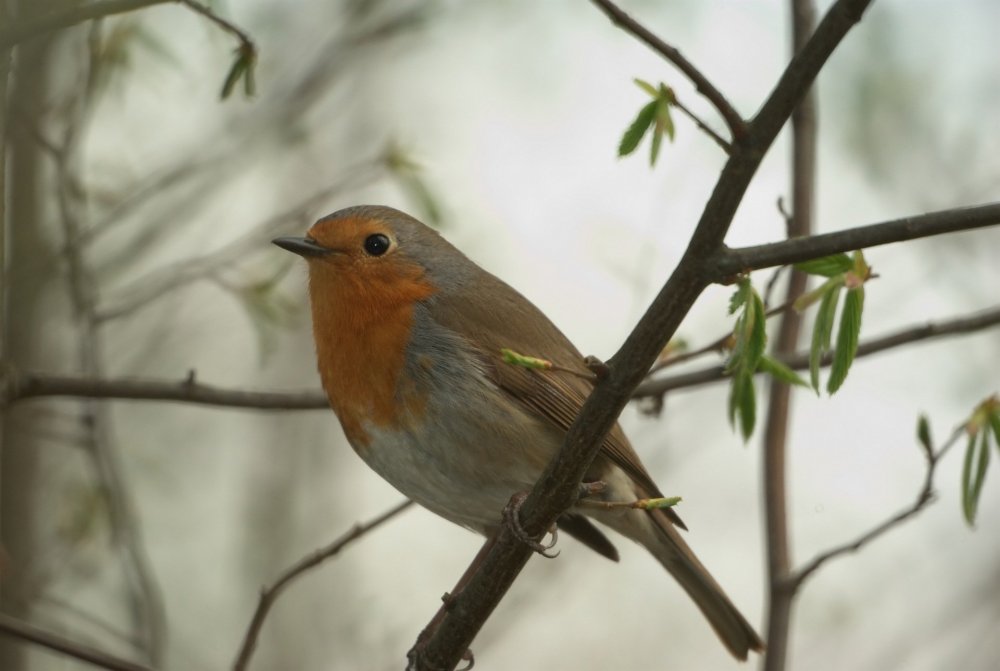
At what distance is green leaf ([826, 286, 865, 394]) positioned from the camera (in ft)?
9.02

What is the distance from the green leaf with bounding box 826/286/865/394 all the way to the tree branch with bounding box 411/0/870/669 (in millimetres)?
420

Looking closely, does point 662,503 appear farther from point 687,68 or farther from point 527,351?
point 527,351

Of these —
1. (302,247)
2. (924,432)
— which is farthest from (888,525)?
(302,247)

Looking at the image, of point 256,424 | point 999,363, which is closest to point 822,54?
point 999,363

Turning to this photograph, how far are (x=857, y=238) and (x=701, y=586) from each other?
282 cm

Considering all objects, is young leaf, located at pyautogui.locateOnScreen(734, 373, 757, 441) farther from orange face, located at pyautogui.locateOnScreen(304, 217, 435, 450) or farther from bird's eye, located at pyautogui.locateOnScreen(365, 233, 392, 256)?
bird's eye, located at pyautogui.locateOnScreen(365, 233, 392, 256)

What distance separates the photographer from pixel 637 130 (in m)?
2.84

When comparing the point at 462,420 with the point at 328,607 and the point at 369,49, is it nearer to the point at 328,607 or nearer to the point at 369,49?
the point at 369,49

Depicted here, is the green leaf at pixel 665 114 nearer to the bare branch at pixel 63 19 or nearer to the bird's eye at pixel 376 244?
the bare branch at pixel 63 19

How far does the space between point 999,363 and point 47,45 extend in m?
5.87

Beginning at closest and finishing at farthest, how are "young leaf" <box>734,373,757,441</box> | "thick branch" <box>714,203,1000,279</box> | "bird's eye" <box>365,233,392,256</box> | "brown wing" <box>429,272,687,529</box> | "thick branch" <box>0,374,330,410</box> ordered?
"thick branch" <box>714,203,1000,279</box>, "young leaf" <box>734,373,757,441</box>, "thick branch" <box>0,374,330,410</box>, "brown wing" <box>429,272,687,529</box>, "bird's eye" <box>365,233,392,256</box>

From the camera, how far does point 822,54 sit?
2.36m

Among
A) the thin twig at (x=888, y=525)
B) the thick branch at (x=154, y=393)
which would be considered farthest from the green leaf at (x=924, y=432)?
the thick branch at (x=154, y=393)

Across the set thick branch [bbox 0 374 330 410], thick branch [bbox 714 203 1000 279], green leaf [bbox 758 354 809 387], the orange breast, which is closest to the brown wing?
the orange breast
